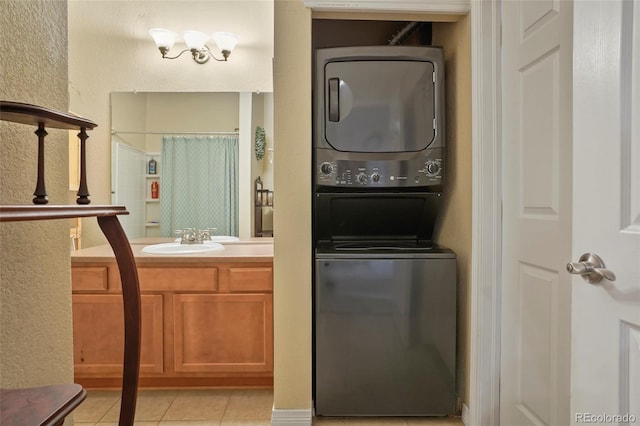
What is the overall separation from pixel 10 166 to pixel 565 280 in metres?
1.80

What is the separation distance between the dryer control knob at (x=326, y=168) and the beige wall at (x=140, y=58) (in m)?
1.09

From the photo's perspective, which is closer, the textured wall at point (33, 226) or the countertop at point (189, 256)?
the textured wall at point (33, 226)

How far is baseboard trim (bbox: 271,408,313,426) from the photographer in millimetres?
1805

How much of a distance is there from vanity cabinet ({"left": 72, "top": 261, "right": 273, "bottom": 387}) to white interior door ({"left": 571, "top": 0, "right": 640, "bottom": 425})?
1593 mm

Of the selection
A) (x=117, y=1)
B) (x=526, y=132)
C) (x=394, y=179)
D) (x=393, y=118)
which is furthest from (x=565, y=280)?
(x=117, y=1)

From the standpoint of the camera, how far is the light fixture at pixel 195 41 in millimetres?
2553

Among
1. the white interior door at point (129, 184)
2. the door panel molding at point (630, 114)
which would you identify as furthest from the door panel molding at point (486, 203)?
the white interior door at point (129, 184)

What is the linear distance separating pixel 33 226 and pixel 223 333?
4.15 feet

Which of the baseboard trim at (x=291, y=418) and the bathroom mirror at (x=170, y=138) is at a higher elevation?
the bathroom mirror at (x=170, y=138)

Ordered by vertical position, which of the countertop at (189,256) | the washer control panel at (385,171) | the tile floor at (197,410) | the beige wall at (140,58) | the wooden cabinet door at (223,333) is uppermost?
the beige wall at (140,58)

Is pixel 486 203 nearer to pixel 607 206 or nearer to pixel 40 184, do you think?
pixel 607 206

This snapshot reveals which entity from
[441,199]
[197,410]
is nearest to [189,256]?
[197,410]

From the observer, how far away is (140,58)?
264 centimetres

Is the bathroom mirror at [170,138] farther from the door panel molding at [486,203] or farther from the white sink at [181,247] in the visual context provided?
the door panel molding at [486,203]
